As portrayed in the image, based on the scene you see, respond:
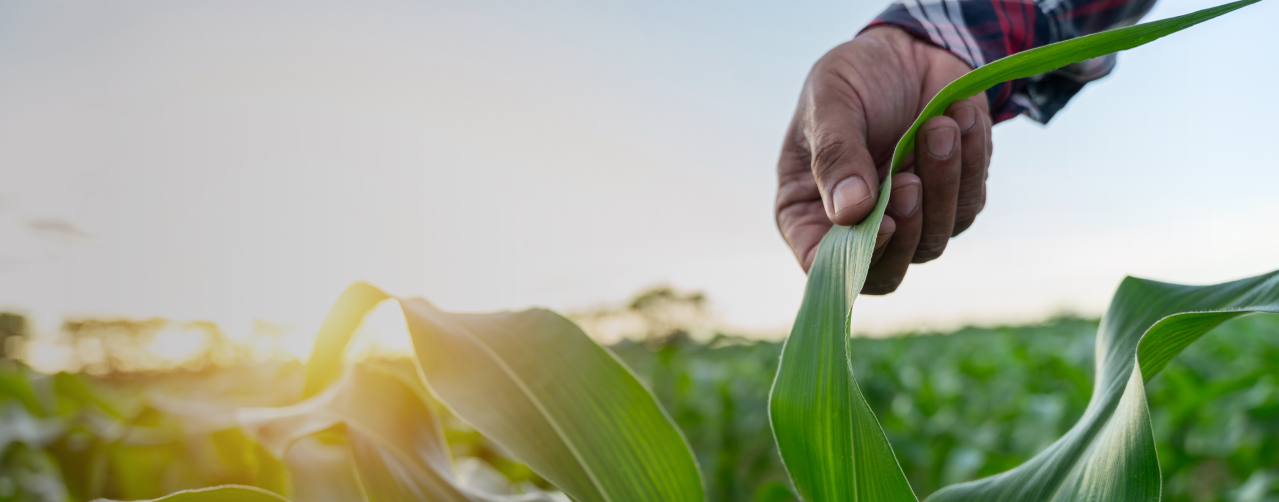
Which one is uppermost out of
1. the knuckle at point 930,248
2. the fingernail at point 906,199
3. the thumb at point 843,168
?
the thumb at point 843,168

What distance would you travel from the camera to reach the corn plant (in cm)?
35

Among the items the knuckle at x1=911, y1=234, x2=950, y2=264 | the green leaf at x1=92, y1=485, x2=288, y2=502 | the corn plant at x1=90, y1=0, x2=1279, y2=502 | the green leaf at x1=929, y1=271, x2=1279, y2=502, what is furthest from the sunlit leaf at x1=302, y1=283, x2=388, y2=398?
the knuckle at x1=911, y1=234, x2=950, y2=264

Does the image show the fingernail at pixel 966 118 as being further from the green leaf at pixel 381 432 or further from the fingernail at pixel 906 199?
the green leaf at pixel 381 432

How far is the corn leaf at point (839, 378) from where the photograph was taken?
35 cm

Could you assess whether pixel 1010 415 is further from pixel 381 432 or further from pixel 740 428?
pixel 381 432

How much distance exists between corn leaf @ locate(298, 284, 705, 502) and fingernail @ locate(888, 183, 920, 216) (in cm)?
30

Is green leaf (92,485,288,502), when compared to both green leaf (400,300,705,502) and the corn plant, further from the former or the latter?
green leaf (400,300,705,502)

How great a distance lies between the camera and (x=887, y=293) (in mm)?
761

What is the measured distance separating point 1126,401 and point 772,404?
0.62 ft

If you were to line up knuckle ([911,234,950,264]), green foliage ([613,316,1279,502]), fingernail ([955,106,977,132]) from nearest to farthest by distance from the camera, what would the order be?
1. fingernail ([955,106,977,132])
2. knuckle ([911,234,950,264])
3. green foliage ([613,316,1279,502])

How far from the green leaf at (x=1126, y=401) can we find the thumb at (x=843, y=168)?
188 millimetres

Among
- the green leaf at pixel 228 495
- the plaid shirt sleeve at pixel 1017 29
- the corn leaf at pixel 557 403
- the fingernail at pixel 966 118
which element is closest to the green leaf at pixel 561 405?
the corn leaf at pixel 557 403

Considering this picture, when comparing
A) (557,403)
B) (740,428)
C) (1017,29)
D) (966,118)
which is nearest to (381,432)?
(557,403)

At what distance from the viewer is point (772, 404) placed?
41cm
